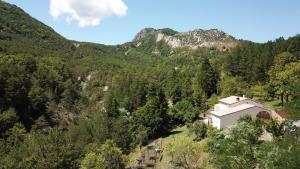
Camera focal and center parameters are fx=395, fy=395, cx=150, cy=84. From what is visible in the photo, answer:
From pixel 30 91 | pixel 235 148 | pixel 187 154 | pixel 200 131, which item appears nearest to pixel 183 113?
pixel 200 131

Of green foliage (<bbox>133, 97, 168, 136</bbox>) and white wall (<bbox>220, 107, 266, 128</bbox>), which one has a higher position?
white wall (<bbox>220, 107, 266, 128</bbox>)

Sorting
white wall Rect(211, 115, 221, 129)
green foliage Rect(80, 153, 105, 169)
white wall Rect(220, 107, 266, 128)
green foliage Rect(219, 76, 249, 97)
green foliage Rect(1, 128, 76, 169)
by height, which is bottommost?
green foliage Rect(80, 153, 105, 169)

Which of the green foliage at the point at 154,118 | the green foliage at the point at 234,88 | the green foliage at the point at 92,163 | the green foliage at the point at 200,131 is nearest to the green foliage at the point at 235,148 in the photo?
the green foliage at the point at 200,131

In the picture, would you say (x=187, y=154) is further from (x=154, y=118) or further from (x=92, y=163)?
(x=154, y=118)

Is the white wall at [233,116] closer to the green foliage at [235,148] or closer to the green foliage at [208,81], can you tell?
the green foliage at [235,148]

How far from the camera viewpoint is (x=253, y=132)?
48.7 metres

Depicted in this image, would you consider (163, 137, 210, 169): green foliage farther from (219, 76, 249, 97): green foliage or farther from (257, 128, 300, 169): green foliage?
(219, 76, 249, 97): green foliage

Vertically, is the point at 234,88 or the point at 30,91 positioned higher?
the point at 234,88

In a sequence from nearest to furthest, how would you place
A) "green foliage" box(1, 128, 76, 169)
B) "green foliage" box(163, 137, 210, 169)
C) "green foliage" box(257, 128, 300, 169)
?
"green foliage" box(257, 128, 300, 169) < "green foliage" box(163, 137, 210, 169) < "green foliage" box(1, 128, 76, 169)

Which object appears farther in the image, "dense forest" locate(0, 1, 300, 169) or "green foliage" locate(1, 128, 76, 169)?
"green foliage" locate(1, 128, 76, 169)

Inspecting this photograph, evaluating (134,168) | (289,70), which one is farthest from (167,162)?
(289,70)

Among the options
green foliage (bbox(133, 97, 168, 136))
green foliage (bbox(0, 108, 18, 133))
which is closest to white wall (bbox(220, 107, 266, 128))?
green foliage (bbox(133, 97, 168, 136))

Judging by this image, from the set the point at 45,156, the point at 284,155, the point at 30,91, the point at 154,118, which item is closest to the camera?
the point at 284,155

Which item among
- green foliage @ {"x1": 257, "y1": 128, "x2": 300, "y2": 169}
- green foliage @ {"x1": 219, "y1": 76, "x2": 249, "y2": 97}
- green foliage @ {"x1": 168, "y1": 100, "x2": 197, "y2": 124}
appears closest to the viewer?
green foliage @ {"x1": 257, "y1": 128, "x2": 300, "y2": 169}
